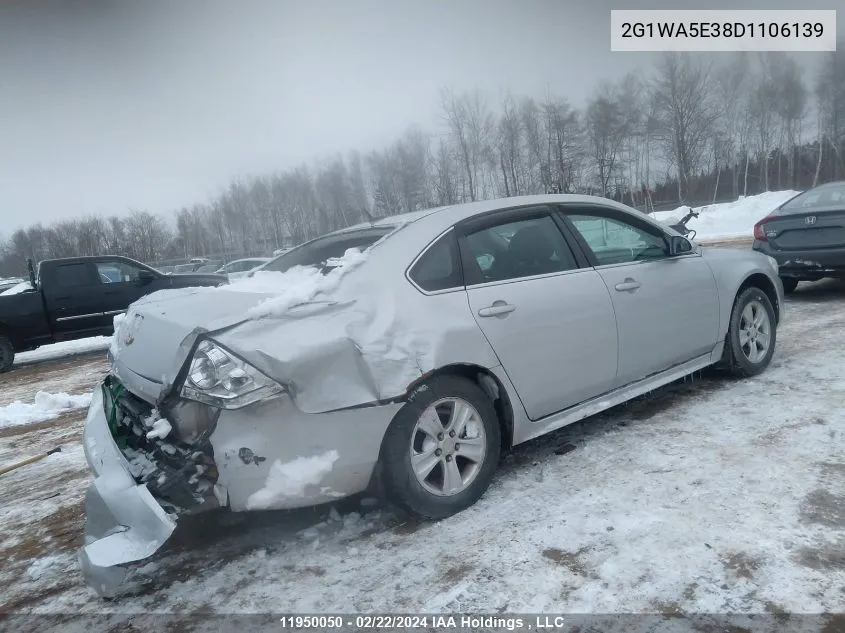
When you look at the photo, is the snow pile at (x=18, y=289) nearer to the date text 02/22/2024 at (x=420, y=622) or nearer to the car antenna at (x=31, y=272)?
the car antenna at (x=31, y=272)

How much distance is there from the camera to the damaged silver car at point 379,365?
2.33m

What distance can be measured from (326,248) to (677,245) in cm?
233

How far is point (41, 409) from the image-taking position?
601cm

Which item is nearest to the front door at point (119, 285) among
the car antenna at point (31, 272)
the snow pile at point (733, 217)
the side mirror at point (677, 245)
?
the car antenna at point (31, 272)

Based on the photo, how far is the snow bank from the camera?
11.2 metres

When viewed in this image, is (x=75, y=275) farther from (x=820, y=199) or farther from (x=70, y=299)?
(x=820, y=199)

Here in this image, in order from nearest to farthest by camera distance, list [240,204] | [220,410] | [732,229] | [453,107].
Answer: [220,410], [732,229], [453,107], [240,204]

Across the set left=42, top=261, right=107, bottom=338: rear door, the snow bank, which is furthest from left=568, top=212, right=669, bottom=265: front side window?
the snow bank

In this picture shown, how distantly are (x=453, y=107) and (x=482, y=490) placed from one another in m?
47.0

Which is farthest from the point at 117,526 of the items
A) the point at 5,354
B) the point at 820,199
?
the point at 5,354

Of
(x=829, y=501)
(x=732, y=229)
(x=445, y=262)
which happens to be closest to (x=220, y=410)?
(x=445, y=262)

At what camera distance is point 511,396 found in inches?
118

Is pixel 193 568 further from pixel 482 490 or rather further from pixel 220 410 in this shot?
pixel 482 490

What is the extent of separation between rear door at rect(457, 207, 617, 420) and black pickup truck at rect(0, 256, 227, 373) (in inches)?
270
